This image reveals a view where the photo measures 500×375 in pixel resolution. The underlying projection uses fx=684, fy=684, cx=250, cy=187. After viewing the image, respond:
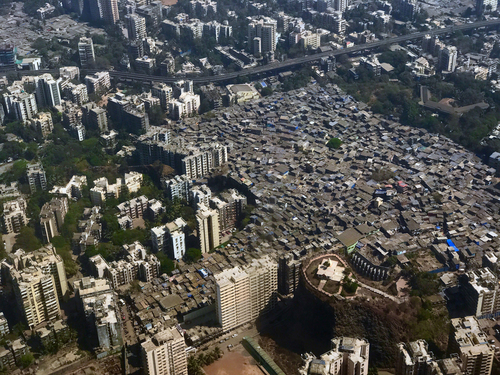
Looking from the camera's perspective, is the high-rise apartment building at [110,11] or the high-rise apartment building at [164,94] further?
the high-rise apartment building at [110,11]

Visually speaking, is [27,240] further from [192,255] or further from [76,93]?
[76,93]

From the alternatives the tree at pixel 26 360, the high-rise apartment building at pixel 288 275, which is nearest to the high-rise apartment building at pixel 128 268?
the tree at pixel 26 360

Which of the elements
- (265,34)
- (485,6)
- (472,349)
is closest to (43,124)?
(265,34)

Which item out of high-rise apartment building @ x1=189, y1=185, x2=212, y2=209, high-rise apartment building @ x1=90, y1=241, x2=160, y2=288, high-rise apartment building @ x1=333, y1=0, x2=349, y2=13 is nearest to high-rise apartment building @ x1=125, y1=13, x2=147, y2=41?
high-rise apartment building @ x1=333, y1=0, x2=349, y2=13

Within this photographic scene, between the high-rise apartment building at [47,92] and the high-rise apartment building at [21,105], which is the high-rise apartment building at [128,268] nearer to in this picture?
the high-rise apartment building at [21,105]

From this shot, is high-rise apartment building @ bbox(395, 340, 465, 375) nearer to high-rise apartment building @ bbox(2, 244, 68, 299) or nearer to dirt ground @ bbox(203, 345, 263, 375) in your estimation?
dirt ground @ bbox(203, 345, 263, 375)
